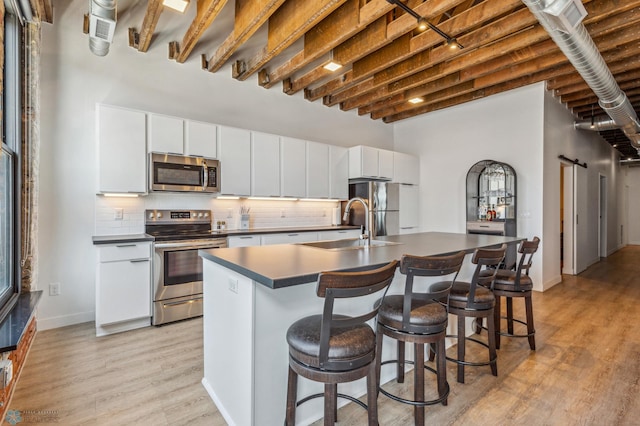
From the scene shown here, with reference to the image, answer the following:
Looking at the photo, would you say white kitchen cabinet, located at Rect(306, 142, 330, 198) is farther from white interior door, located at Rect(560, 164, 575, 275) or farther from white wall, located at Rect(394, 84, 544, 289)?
white interior door, located at Rect(560, 164, 575, 275)

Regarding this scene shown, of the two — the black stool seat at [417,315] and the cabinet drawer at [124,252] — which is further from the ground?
the cabinet drawer at [124,252]

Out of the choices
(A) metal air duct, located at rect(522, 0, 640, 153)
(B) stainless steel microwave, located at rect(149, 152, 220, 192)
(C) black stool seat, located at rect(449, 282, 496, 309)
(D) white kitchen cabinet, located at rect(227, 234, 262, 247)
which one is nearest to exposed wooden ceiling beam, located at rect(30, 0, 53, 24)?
(B) stainless steel microwave, located at rect(149, 152, 220, 192)

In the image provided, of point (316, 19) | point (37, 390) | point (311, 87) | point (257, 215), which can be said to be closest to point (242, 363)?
point (37, 390)

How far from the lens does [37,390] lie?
2.19 m

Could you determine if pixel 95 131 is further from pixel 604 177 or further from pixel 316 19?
pixel 604 177

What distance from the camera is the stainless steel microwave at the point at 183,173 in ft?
11.9

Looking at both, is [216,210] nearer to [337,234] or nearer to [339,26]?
[337,234]

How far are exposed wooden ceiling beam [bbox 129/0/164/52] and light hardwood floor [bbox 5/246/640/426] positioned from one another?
3.10 metres

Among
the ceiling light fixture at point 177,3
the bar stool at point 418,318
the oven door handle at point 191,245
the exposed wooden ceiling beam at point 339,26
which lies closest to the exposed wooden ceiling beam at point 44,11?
the ceiling light fixture at point 177,3

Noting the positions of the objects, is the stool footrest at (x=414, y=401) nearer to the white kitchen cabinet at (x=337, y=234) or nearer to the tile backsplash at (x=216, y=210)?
the white kitchen cabinet at (x=337, y=234)

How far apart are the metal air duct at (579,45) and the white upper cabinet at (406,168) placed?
2.83 metres

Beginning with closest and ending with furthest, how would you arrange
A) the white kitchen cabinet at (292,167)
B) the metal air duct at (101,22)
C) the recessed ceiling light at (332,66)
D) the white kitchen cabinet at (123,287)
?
the metal air duct at (101,22)
the white kitchen cabinet at (123,287)
the recessed ceiling light at (332,66)
the white kitchen cabinet at (292,167)

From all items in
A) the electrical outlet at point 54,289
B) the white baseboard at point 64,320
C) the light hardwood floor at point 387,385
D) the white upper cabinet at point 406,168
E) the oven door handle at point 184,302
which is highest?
the white upper cabinet at point 406,168

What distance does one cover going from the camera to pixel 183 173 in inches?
150
